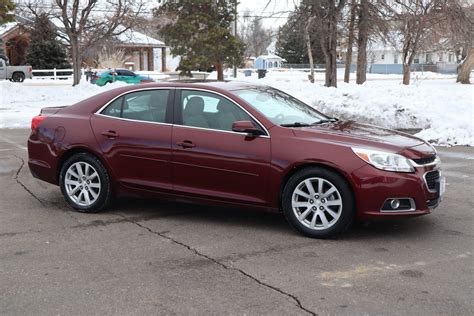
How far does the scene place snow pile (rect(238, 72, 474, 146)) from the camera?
12.0m

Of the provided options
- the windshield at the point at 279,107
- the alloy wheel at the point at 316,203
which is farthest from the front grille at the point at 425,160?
the windshield at the point at 279,107

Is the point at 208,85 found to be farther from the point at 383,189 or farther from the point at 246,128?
the point at 383,189

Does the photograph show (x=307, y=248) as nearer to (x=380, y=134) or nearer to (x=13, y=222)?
(x=380, y=134)

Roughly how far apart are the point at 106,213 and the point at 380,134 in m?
3.18

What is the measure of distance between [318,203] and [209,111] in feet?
5.08

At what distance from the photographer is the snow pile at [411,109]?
39.3 feet

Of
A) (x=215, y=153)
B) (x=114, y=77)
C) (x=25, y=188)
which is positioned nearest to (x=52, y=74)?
(x=114, y=77)

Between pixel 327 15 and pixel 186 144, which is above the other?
pixel 327 15

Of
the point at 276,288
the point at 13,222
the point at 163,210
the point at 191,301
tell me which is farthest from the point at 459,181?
the point at 13,222

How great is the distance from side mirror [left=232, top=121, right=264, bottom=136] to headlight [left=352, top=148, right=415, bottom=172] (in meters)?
0.98

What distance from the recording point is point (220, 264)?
4738mm

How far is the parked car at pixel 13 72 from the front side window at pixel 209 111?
36435 millimetres

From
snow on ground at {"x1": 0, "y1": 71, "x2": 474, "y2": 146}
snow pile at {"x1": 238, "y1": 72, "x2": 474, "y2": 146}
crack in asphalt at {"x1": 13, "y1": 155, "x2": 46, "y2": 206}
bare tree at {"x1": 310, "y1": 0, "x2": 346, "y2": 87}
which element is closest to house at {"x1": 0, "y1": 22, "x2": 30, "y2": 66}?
snow on ground at {"x1": 0, "y1": 71, "x2": 474, "y2": 146}

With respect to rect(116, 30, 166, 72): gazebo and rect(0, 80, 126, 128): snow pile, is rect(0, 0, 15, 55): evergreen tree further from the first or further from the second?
rect(116, 30, 166, 72): gazebo
